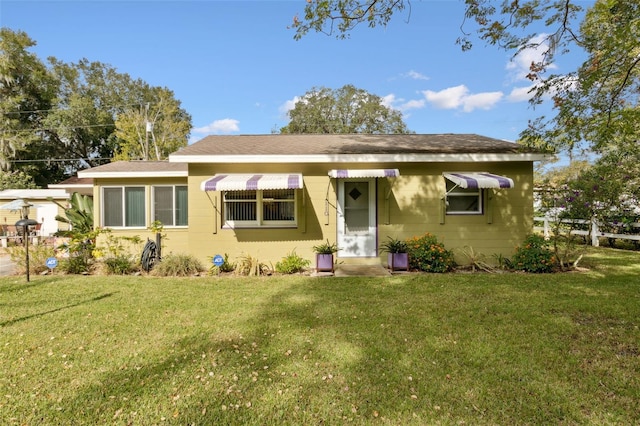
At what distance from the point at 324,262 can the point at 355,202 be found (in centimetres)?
228

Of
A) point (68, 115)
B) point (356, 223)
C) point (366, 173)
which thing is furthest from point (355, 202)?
point (68, 115)

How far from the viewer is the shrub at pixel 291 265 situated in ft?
29.7

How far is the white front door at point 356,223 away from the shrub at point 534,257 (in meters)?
4.17

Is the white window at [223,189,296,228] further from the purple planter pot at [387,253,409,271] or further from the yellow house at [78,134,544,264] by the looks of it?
the purple planter pot at [387,253,409,271]

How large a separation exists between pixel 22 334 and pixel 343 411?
505 cm

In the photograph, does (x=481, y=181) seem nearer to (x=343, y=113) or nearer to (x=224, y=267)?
(x=224, y=267)

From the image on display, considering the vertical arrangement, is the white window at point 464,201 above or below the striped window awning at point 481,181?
below

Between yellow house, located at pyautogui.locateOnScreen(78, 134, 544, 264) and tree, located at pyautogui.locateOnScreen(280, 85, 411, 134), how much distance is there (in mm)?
35096

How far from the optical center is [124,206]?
11.8 metres

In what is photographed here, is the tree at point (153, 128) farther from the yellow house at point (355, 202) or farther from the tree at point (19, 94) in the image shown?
the yellow house at point (355, 202)

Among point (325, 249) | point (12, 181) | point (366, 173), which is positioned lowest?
point (325, 249)

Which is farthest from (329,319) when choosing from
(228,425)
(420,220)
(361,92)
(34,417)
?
(361,92)

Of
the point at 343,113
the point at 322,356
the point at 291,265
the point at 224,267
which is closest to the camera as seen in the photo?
the point at 322,356

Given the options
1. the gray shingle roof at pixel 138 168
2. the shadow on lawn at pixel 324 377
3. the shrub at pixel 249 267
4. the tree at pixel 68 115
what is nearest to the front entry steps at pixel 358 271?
the shrub at pixel 249 267
